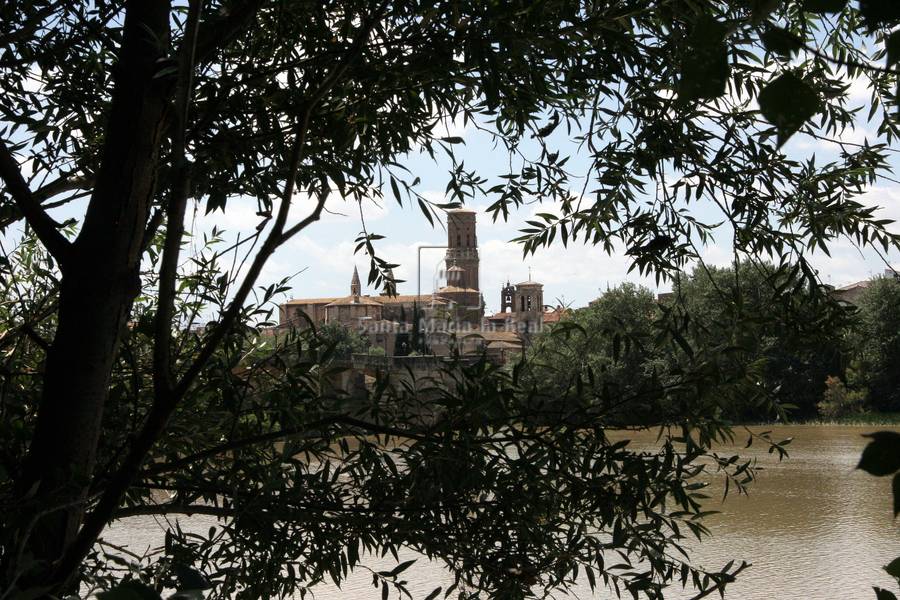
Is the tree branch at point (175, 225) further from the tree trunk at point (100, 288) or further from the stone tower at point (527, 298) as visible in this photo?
the stone tower at point (527, 298)

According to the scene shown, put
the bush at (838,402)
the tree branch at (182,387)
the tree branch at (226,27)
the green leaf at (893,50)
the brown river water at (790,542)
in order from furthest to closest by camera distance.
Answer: the bush at (838,402) → the brown river water at (790,542) → the tree branch at (226,27) → the tree branch at (182,387) → the green leaf at (893,50)

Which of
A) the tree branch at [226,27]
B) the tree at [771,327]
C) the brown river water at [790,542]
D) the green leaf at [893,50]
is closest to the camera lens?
the green leaf at [893,50]

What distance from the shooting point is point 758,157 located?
8.11 ft

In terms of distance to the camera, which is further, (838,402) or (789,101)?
(838,402)

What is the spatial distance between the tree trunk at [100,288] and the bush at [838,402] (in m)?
27.9

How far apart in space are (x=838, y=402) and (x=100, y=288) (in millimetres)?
28878

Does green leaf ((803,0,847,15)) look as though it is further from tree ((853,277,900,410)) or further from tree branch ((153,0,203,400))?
tree ((853,277,900,410))

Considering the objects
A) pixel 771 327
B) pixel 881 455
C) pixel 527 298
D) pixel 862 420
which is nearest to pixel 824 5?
pixel 881 455

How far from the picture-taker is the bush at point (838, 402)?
2755 centimetres

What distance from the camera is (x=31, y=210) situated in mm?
1723

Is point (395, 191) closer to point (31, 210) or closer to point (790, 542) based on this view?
point (31, 210)

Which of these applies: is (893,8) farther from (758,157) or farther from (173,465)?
(758,157)

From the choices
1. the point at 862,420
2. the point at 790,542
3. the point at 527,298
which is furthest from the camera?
the point at 527,298

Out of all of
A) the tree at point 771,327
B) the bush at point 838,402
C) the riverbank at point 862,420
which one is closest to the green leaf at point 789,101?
the tree at point 771,327
